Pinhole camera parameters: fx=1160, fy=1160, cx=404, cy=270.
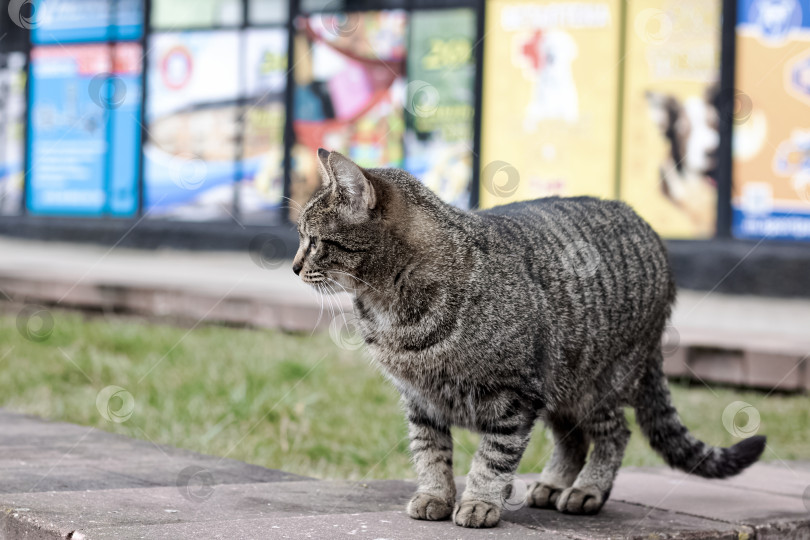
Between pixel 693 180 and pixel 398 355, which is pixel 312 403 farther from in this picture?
pixel 693 180

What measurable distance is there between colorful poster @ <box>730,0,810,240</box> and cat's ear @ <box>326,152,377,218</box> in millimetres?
9033

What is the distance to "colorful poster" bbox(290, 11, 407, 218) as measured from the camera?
14.2 metres

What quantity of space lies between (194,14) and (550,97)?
5573 millimetres

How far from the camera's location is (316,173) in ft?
46.9

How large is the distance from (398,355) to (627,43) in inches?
383

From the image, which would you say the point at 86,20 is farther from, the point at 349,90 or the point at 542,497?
the point at 542,497

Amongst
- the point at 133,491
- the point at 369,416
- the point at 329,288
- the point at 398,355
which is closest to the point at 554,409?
the point at 398,355

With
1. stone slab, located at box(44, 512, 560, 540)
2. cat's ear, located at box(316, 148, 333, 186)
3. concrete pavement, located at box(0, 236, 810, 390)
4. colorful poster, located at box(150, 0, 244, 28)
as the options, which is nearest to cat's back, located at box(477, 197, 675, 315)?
cat's ear, located at box(316, 148, 333, 186)

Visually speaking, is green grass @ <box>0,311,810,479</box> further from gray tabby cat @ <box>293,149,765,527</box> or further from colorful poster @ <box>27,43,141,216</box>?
colorful poster @ <box>27,43,141,216</box>

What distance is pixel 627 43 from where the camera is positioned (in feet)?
41.3

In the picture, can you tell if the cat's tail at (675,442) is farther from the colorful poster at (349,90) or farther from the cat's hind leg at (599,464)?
the colorful poster at (349,90)

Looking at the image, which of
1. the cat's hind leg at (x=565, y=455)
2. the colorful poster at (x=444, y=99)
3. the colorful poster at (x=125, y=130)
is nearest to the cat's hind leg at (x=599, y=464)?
the cat's hind leg at (x=565, y=455)

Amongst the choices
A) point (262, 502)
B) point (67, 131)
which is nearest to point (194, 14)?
point (67, 131)

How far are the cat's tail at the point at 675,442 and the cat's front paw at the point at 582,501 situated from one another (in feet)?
1.49
